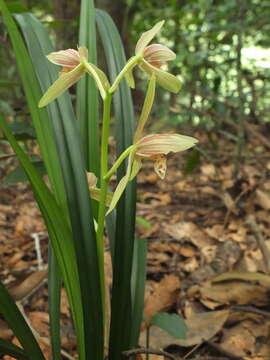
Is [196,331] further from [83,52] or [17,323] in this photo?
[83,52]

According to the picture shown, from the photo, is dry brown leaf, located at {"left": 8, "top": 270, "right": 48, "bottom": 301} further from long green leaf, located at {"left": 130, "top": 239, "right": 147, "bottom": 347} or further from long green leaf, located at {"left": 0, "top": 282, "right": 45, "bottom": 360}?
long green leaf, located at {"left": 0, "top": 282, "right": 45, "bottom": 360}

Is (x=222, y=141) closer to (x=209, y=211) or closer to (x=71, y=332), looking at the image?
(x=209, y=211)

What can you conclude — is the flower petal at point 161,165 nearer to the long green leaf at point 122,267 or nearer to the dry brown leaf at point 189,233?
the long green leaf at point 122,267

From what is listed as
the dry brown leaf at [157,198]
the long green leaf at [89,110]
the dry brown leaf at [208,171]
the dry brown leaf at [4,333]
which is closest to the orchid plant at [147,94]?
the long green leaf at [89,110]

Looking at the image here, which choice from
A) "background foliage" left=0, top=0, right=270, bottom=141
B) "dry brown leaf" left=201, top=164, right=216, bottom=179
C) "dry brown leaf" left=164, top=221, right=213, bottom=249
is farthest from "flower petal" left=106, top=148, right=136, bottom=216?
"dry brown leaf" left=201, top=164, right=216, bottom=179

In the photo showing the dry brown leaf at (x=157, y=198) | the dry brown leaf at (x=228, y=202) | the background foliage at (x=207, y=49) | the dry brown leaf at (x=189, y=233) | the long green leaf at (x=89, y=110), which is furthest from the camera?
the dry brown leaf at (x=157, y=198)

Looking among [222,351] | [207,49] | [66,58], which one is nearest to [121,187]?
[66,58]
